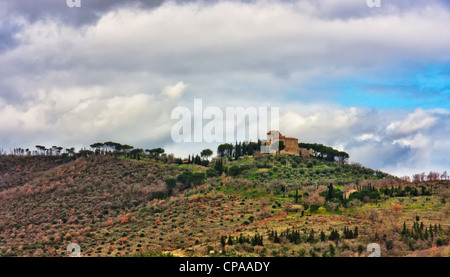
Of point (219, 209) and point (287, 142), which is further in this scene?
point (287, 142)

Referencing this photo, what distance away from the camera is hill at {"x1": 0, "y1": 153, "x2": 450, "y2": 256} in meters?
60.8

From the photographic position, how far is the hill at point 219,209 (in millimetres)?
60844

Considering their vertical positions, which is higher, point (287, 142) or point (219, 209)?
point (287, 142)

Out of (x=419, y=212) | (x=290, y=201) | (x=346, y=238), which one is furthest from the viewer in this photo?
(x=290, y=201)

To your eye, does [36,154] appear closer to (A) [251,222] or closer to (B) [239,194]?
(B) [239,194]

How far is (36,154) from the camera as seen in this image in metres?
164

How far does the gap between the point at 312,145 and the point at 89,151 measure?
7275 cm

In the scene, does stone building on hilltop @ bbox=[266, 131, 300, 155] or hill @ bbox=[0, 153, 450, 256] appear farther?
stone building on hilltop @ bbox=[266, 131, 300, 155]

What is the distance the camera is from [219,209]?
284 ft

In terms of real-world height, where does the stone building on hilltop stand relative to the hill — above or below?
above

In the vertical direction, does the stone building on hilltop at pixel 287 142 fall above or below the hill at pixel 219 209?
above

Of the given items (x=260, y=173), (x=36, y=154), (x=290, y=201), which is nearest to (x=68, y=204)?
(x=260, y=173)

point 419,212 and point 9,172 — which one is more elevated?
point 9,172

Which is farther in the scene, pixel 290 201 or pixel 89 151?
pixel 89 151
